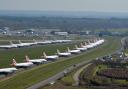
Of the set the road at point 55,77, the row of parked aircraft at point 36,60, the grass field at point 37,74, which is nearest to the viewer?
the grass field at point 37,74

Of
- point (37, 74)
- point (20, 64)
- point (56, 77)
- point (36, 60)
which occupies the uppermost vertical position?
point (36, 60)

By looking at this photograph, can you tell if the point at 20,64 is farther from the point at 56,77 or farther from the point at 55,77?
the point at 56,77

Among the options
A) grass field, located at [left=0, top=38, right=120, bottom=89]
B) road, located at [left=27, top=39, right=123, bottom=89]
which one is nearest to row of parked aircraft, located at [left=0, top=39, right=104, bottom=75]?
grass field, located at [left=0, top=38, right=120, bottom=89]

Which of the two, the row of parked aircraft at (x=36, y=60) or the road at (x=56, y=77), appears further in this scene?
the row of parked aircraft at (x=36, y=60)

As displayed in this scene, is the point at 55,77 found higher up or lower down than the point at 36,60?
lower down

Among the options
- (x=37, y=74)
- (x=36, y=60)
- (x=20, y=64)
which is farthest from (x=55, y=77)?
(x=36, y=60)

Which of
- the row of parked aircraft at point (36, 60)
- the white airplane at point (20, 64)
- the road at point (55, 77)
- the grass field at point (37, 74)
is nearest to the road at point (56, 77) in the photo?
the road at point (55, 77)

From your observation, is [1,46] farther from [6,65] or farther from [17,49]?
[6,65]

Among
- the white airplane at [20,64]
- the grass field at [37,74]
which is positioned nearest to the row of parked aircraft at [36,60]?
the white airplane at [20,64]

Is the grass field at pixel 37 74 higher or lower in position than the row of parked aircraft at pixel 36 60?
lower

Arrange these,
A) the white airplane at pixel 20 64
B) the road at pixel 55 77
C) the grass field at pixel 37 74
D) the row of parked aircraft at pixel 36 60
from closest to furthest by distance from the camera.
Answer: the grass field at pixel 37 74, the road at pixel 55 77, the row of parked aircraft at pixel 36 60, the white airplane at pixel 20 64

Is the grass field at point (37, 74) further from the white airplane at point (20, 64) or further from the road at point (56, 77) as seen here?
the white airplane at point (20, 64)
